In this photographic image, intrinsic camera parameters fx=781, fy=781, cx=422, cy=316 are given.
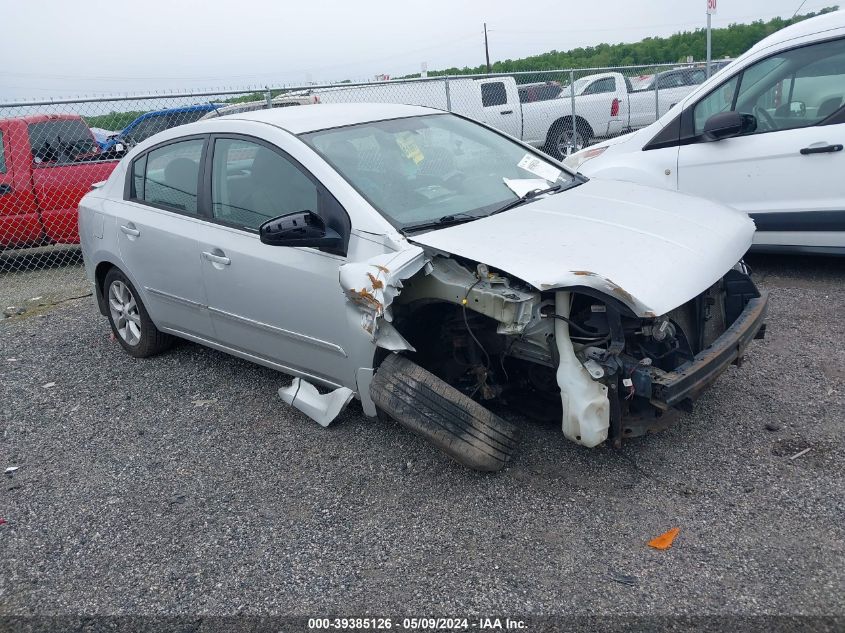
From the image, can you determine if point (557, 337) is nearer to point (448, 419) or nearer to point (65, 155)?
point (448, 419)

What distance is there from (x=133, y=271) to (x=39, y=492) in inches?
68.6

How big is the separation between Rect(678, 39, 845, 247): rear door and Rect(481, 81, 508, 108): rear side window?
8.07m

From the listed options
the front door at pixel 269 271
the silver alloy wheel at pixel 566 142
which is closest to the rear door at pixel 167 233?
the front door at pixel 269 271

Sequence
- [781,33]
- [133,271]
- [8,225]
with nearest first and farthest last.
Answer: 1. [133,271]
2. [781,33]
3. [8,225]

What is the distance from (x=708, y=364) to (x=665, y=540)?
809mm

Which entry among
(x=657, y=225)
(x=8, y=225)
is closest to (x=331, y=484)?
(x=657, y=225)

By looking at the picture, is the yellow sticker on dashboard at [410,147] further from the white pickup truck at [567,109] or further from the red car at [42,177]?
the white pickup truck at [567,109]

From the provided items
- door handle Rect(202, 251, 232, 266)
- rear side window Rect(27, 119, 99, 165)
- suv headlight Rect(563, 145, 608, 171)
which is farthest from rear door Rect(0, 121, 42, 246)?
suv headlight Rect(563, 145, 608, 171)

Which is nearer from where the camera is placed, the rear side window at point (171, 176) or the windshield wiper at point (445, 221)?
the windshield wiper at point (445, 221)

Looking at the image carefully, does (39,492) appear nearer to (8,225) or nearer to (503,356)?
(503,356)

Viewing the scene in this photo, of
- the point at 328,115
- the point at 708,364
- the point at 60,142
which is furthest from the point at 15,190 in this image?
the point at 708,364

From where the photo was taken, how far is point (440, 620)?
2760 millimetres

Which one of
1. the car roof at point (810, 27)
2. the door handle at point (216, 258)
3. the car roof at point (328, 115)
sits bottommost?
the door handle at point (216, 258)

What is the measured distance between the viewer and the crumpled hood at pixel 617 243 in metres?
3.17
